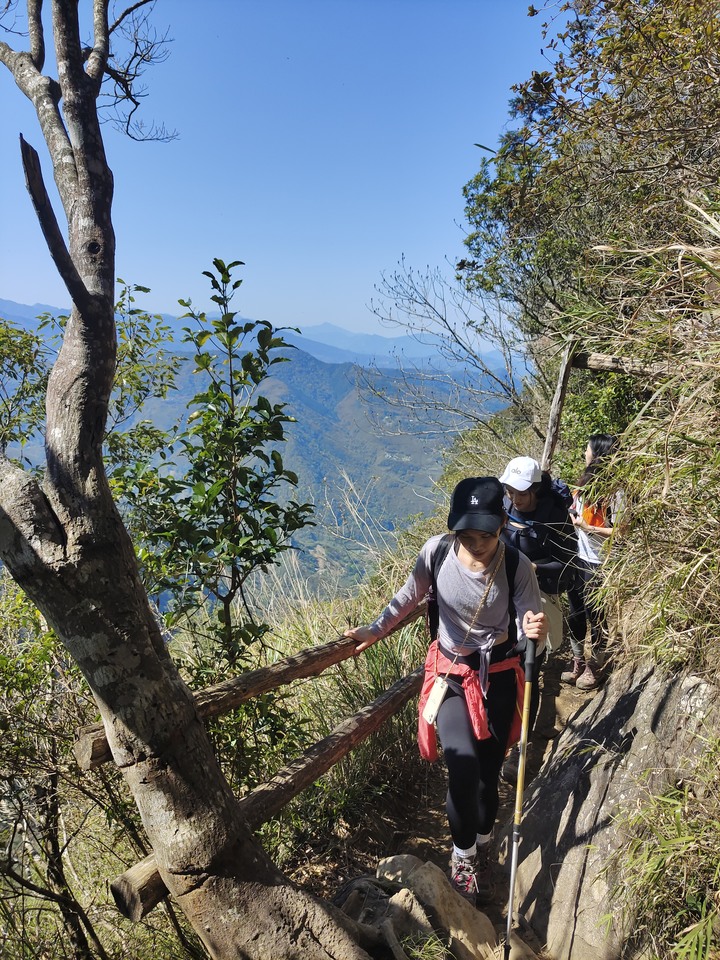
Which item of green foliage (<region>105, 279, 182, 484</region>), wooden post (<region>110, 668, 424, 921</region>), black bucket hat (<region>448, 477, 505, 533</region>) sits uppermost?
green foliage (<region>105, 279, 182, 484</region>)

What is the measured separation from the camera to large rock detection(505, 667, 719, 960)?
2.36m

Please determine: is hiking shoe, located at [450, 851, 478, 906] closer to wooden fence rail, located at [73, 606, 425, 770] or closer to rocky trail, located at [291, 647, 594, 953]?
rocky trail, located at [291, 647, 594, 953]

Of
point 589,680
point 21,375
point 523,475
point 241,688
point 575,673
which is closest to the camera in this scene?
point 241,688

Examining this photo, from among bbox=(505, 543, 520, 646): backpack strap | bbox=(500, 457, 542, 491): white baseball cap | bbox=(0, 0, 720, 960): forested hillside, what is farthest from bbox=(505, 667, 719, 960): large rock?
bbox=(500, 457, 542, 491): white baseball cap

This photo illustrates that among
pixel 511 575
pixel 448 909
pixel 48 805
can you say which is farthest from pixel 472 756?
pixel 48 805

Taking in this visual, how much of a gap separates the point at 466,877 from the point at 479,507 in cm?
176

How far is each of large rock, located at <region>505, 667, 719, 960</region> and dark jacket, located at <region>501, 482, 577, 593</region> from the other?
825 mm

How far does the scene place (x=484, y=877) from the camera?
9.70 ft

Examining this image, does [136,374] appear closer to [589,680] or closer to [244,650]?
[244,650]

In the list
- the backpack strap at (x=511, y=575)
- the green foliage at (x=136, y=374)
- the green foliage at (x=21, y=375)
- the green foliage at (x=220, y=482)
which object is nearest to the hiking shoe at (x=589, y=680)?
the backpack strap at (x=511, y=575)

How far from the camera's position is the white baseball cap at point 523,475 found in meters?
3.78

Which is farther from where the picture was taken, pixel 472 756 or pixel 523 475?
pixel 523 475

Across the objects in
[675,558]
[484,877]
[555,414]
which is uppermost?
[555,414]

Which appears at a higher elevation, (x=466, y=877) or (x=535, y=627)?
(x=535, y=627)
